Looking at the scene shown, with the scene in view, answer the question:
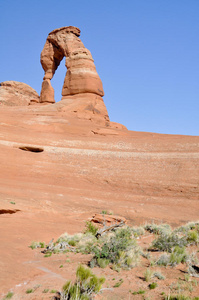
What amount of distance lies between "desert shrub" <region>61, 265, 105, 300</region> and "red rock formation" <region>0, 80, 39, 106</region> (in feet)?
172

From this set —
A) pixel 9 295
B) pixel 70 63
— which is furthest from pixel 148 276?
pixel 70 63

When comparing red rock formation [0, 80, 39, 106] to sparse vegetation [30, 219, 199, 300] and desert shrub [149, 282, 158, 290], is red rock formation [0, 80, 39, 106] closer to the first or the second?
sparse vegetation [30, 219, 199, 300]

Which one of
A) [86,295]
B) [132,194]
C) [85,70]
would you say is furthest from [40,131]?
[86,295]

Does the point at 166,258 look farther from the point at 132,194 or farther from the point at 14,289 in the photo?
the point at 132,194

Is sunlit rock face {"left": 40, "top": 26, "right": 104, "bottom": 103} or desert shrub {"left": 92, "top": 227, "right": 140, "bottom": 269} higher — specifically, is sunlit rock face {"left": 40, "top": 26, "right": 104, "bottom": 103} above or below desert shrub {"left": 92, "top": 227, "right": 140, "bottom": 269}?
above

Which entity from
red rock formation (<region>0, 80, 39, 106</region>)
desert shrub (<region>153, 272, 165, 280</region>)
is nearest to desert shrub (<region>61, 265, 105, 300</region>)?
desert shrub (<region>153, 272, 165, 280</region>)

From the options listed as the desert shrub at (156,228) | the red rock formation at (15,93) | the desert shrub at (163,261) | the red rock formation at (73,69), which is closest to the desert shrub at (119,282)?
the desert shrub at (163,261)

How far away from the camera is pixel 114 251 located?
7.46m

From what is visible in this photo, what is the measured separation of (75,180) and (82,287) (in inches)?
552

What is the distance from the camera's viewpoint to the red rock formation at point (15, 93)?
177 ft

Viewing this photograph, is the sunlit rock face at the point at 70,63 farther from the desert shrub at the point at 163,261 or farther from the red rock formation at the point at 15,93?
the desert shrub at the point at 163,261

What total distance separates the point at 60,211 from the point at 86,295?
31.2 ft

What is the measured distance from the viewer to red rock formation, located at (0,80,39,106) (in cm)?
5409

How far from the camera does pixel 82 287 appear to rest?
4777 mm
